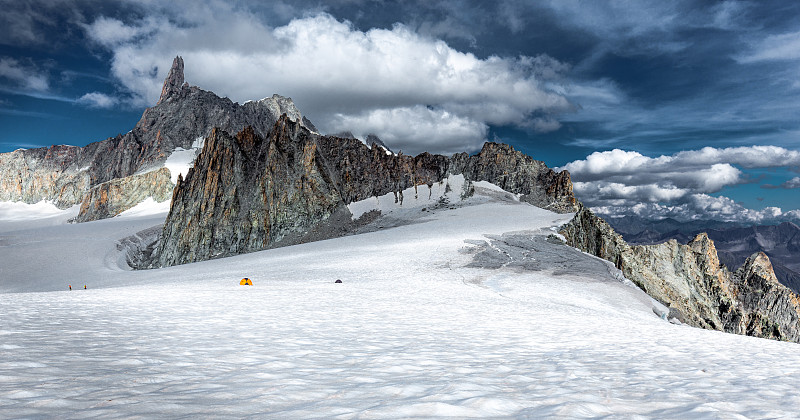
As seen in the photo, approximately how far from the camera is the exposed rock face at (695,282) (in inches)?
1430

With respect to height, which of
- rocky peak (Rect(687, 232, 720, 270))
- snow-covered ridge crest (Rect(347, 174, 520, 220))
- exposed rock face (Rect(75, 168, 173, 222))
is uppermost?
exposed rock face (Rect(75, 168, 173, 222))

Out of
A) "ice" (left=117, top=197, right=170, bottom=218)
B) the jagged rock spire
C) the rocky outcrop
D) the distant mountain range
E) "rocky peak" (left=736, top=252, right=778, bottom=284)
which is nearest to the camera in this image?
the distant mountain range

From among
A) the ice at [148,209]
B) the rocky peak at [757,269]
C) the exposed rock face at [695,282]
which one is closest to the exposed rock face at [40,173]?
the ice at [148,209]

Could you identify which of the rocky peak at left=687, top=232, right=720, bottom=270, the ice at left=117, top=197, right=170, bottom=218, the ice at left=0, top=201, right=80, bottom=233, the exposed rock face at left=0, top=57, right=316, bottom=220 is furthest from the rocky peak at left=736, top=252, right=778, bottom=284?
the ice at left=0, top=201, right=80, bottom=233

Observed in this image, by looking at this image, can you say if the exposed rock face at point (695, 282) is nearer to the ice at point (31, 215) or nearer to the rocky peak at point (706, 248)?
the rocky peak at point (706, 248)

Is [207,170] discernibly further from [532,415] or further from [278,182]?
[532,415]

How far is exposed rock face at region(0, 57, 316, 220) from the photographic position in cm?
14662

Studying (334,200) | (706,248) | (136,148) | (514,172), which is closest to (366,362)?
(706,248)

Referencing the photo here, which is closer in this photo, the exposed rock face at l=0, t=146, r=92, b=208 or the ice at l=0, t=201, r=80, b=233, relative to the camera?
the ice at l=0, t=201, r=80, b=233

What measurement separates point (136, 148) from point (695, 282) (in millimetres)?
170261

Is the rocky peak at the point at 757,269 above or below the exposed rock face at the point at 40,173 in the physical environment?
below

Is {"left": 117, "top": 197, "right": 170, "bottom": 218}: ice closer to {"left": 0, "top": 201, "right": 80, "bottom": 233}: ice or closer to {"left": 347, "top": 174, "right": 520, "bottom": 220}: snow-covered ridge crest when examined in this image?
{"left": 0, "top": 201, "right": 80, "bottom": 233}: ice

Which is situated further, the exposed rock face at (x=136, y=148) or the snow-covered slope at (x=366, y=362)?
the exposed rock face at (x=136, y=148)

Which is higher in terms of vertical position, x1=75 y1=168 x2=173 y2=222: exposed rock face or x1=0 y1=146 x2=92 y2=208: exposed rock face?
x1=0 y1=146 x2=92 y2=208: exposed rock face
